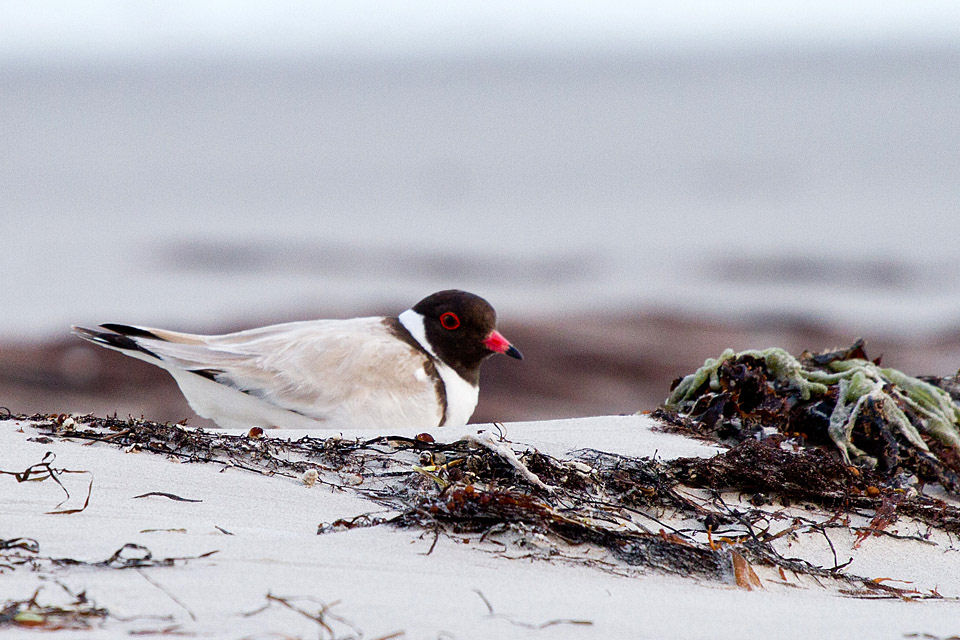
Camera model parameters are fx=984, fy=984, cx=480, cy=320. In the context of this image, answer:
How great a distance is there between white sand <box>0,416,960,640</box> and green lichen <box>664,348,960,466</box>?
1.36 metres

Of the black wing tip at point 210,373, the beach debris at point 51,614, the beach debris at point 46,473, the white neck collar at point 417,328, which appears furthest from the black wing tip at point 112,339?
the beach debris at point 51,614

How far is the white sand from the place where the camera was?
188cm

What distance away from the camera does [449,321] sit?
18.1 feet

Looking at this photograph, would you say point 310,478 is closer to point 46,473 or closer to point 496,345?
point 46,473

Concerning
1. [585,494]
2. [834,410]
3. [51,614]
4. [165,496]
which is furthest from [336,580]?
[834,410]

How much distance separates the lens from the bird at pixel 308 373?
4.91 metres

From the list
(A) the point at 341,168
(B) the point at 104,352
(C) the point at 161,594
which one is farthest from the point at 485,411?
(A) the point at 341,168

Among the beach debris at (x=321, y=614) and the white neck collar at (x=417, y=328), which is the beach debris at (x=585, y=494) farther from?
the white neck collar at (x=417, y=328)

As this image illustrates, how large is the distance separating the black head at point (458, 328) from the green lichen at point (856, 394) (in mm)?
1178

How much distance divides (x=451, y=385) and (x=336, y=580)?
3.33 meters

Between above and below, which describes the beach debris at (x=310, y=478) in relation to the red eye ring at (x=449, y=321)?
below

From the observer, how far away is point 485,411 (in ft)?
38.6

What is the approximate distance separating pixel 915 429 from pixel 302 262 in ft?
81.5

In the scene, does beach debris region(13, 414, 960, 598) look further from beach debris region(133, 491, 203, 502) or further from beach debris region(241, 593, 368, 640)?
beach debris region(241, 593, 368, 640)
